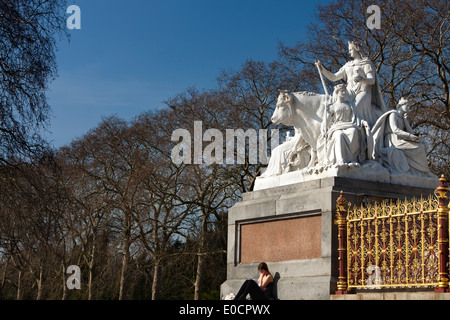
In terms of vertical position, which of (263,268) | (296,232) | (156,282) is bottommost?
(156,282)

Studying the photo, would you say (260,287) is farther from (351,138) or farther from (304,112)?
(304,112)

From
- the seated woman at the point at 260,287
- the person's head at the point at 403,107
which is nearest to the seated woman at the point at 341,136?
the person's head at the point at 403,107

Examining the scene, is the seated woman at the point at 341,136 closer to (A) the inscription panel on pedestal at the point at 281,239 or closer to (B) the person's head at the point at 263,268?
(A) the inscription panel on pedestal at the point at 281,239

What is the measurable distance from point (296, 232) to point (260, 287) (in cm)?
128

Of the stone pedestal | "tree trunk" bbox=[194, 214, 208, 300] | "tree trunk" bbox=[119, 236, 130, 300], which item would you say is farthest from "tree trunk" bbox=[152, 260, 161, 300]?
the stone pedestal

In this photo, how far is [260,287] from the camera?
43.7ft

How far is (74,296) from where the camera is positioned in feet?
115

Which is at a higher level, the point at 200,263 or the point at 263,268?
the point at 200,263

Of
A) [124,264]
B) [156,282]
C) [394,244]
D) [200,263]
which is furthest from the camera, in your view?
[124,264]

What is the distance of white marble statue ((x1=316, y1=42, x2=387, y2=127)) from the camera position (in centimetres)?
1459

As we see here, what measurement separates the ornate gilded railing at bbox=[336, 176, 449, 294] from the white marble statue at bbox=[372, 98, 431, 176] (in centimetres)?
179

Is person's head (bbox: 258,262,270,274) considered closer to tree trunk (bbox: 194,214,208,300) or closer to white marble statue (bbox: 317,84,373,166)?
white marble statue (bbox: 317,84,373,166)

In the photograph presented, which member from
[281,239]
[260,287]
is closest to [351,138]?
[281,239]

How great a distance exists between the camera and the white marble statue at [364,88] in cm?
1459
